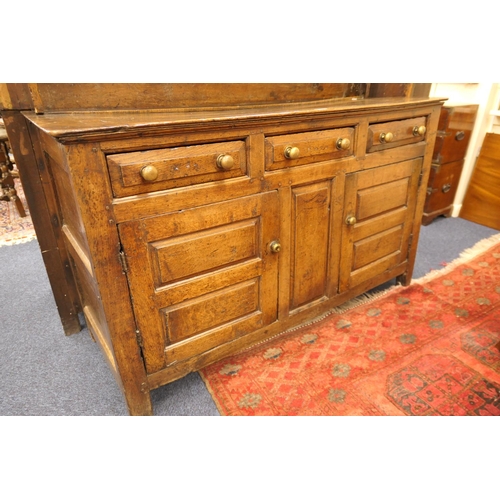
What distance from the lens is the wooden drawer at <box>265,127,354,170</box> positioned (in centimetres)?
126

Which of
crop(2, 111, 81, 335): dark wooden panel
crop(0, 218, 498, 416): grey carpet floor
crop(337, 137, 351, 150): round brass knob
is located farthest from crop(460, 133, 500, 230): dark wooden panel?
crop(2, 111, 81, 335): dark wooden panel

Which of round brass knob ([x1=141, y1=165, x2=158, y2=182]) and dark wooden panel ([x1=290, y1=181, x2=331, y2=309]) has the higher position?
round brass knob ([x1=141, y1=165, x2=158, y2=182])

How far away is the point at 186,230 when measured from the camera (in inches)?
45.9

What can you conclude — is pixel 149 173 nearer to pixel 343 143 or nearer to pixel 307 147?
pixel 307 147

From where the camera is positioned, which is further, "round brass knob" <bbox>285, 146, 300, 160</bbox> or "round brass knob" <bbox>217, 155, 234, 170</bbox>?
"round brass knob" <bbox>285, 146, 300, 160</bbox>

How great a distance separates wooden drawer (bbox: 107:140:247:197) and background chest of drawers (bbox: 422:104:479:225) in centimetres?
213

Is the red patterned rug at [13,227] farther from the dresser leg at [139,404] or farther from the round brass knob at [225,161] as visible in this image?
the round brass knob at [225,161]

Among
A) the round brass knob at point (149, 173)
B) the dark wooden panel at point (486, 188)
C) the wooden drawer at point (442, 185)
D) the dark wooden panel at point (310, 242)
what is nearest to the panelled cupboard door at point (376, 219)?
the dark wooden panel at point (310, 242)

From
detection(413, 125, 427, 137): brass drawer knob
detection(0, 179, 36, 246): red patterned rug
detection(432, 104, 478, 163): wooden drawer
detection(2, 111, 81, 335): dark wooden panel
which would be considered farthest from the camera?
detection(0, 179, 36, 246): red patterned rug

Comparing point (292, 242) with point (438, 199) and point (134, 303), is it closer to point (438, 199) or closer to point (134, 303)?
point (134, 303)

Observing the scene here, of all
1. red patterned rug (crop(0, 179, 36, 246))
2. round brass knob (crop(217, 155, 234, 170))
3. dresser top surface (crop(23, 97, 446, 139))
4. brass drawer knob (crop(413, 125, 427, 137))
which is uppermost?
dresser top surface (crop(23, 97, 446, 139))

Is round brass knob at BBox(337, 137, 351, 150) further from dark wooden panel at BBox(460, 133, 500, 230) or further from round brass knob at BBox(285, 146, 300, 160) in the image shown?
dark wooden panel at BBox(460, 133, 500, 230)

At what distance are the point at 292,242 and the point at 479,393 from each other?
92 centimetres

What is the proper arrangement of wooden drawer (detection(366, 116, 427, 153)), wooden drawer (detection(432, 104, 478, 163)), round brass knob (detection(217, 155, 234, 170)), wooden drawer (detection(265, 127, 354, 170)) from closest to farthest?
round brass knob (detection(217, 155, 234, 170)) → wooden drawer (detection(265, 127, 354, 170)) → wooden drawer (detection(366, 116, 427, 153)) → wooden drawer (detection(432, 104, 478, 163))
